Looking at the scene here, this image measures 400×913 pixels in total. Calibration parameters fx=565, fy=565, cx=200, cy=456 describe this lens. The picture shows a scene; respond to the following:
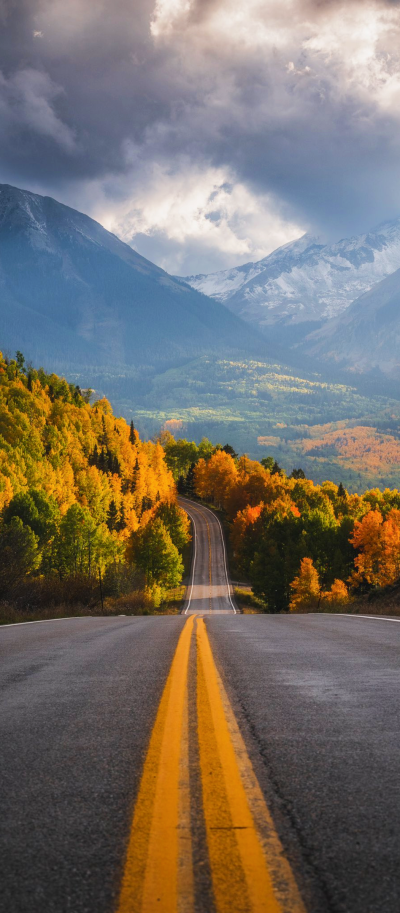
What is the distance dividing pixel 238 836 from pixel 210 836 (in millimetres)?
112

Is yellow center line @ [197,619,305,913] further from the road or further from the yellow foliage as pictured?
the yellow foliage

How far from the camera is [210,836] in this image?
2.27 m

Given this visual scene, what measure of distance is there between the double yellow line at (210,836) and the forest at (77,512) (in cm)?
1427

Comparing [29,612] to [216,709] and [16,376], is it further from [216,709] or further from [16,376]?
[16,376]

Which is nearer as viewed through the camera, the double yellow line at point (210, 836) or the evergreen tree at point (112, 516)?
the double yellow line at point (210, 836)

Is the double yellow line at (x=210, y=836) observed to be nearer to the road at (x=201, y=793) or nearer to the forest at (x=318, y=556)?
the road at (x=201, y=793)

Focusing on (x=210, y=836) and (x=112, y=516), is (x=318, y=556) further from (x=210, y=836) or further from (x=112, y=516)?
(x=210, y=836)

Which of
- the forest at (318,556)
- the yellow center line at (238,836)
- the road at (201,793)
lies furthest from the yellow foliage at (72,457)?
the yellow center line at (238,836)

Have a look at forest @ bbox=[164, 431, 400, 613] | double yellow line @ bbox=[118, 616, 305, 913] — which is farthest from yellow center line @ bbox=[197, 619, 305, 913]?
forest @ bbox=[164, 431, 400, 613]

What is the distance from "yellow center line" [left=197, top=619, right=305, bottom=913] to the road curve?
41.6m

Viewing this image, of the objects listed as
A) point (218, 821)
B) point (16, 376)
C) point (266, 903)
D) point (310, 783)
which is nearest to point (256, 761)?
point (310, 783)

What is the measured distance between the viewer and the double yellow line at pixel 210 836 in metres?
1.87

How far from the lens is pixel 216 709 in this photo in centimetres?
417

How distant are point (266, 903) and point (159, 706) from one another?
2609 mm
